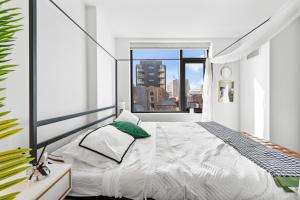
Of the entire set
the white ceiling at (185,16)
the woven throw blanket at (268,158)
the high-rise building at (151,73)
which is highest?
the white ceiling at (185,16)

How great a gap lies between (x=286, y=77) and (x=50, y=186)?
443 centimetres

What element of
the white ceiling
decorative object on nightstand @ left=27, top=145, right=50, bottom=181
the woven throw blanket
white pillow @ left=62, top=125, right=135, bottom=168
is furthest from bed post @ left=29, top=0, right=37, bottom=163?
the white ceiling

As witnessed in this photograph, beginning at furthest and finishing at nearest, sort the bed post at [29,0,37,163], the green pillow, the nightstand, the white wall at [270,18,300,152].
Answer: the white wall at [270,18,300,152] < the green pillow < the bed post at [29,0,37,163] < the nightstand

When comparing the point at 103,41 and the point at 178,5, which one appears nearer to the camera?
the point at 178,5

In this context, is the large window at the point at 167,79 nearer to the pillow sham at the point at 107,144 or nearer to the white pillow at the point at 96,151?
the pillow sham at the point at 107,144

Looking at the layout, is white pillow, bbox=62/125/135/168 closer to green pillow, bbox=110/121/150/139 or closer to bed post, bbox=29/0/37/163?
bed post, bbox=29/0/37/163

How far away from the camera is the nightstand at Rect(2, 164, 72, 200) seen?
905 mm

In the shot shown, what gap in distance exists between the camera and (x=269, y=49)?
384cm

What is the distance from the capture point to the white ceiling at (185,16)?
3018 millimetres

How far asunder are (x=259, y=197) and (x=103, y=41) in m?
3.37

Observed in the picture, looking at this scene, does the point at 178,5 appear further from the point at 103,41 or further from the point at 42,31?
the point at 42,31

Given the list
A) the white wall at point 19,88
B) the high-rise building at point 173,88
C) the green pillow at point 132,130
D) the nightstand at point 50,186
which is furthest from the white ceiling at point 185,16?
the nightstand at point 50,186

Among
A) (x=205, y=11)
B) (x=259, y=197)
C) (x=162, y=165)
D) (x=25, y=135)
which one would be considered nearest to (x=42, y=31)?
(x=25, y=135)

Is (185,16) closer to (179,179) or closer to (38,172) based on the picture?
(179,179)
